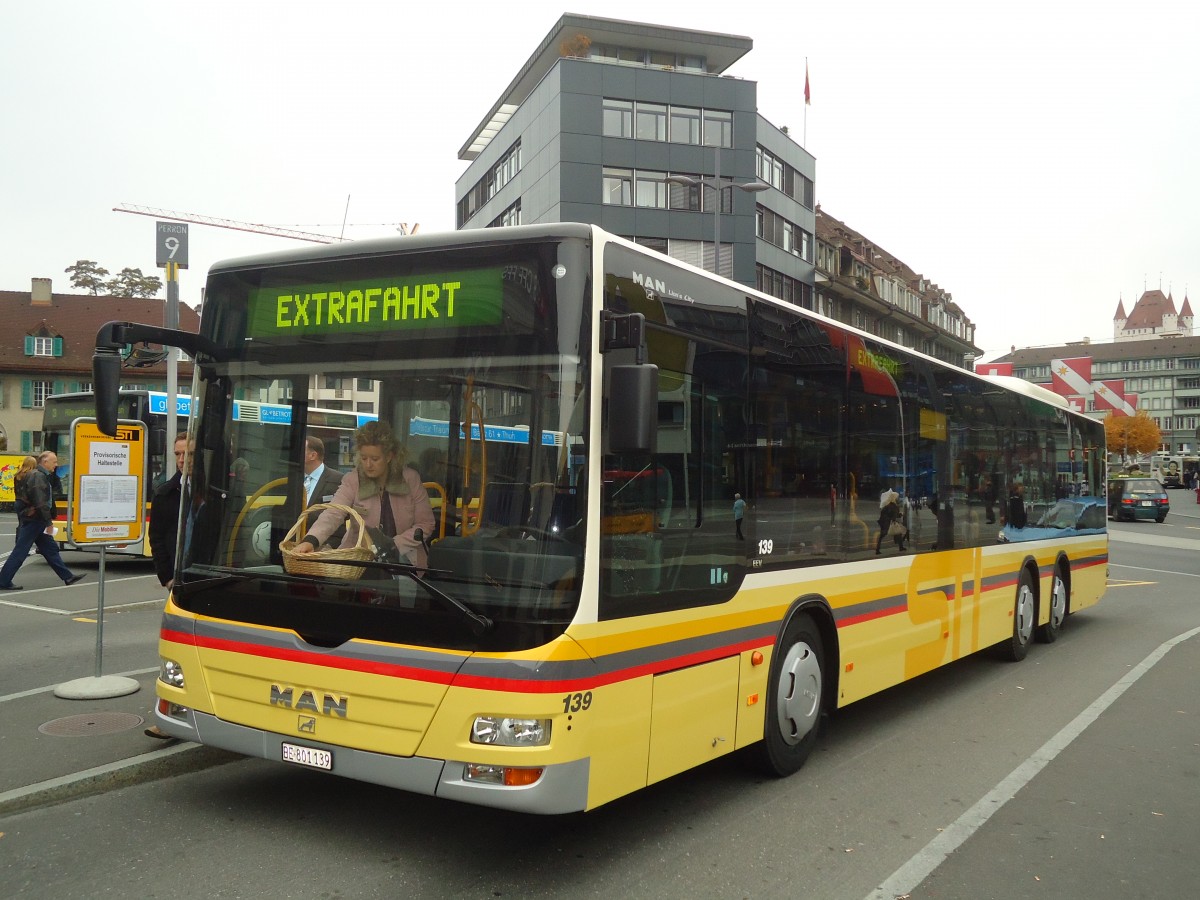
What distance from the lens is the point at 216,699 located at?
5086mm

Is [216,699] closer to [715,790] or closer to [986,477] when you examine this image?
[715,790]

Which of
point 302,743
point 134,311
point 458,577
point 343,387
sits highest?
point 134,311

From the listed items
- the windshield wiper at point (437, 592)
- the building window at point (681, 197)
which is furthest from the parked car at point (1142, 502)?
the windshield wiper at point (437, 592)

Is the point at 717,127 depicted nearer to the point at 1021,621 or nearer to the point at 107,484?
the point at 1021,621

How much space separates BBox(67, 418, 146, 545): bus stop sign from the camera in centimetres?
799

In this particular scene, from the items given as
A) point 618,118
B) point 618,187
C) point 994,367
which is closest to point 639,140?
point 618,118

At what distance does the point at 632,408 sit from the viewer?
14.5 ft

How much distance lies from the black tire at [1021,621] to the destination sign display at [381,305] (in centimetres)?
793

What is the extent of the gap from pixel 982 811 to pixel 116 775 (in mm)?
4679

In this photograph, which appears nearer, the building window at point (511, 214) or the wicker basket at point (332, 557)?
the wicker basket at point (332, 557)

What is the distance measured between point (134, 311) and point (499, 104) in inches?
1067

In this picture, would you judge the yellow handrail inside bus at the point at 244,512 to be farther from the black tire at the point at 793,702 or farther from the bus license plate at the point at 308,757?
the black tire at the point at 793,702

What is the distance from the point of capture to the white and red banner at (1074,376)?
72.0 feet

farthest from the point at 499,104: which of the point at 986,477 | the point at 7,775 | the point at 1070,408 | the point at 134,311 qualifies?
the point at 7,775
